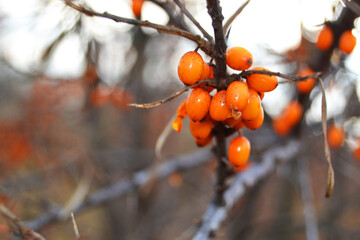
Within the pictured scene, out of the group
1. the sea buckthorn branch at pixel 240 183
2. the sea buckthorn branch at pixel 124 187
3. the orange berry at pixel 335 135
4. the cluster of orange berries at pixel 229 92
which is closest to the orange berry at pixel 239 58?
the cluster of orange berries at pixel 229 92

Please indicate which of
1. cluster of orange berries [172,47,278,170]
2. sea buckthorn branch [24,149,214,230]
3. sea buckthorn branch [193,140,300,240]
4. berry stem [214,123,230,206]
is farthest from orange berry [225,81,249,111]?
sea buckthorn branch [24,149,214,230]

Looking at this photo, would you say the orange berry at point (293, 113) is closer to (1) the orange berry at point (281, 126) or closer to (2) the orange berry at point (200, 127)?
(1) the orange berry at point (281, 126)

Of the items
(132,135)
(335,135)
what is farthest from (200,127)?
(132,135)

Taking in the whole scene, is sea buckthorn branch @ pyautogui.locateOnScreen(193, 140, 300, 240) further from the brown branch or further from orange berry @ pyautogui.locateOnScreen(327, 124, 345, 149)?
the brown branch

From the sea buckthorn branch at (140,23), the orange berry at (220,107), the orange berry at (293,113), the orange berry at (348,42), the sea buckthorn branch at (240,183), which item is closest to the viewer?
the sea buckthorn branch at (140,23)

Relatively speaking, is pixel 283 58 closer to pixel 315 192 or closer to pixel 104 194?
pixel 104 194

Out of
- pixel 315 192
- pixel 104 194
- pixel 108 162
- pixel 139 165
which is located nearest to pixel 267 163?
pixel 104 194
